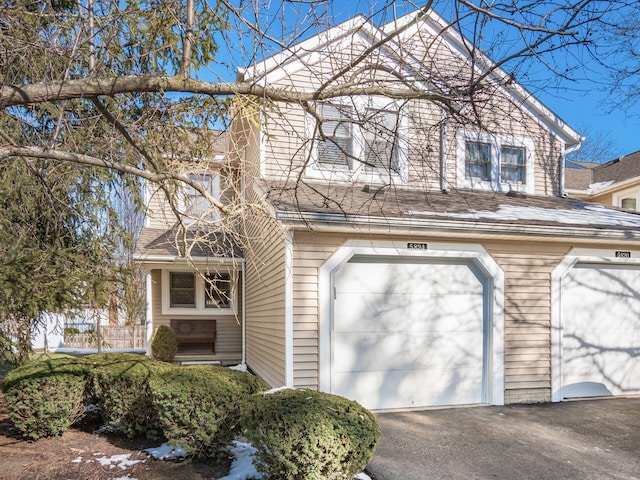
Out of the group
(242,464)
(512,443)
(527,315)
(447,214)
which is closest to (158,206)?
(447,214)

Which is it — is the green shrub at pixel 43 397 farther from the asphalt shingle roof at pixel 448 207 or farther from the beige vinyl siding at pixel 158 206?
the asphalt shingle roof at pixel 448 207

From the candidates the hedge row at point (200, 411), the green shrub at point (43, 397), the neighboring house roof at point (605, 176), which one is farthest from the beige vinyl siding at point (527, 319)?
the neighboring house roof at point (605, 176)

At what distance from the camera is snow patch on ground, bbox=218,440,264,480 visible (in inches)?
147

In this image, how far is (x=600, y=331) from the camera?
700 centimetres

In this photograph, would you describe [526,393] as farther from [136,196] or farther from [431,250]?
[136,196]

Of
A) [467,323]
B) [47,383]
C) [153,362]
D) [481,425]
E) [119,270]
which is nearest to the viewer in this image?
[47,383]

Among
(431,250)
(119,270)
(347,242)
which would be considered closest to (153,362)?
(119,270)

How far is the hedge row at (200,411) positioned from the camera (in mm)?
3238

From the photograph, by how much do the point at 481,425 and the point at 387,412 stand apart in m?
1.22

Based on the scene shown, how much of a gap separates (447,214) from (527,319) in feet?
6.75

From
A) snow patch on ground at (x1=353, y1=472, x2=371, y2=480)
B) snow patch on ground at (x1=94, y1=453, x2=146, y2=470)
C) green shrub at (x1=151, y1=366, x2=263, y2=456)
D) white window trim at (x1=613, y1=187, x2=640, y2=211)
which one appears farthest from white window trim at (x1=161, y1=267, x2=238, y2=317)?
white window trim at (x1=613, y1=187, x2=640, y2=211)

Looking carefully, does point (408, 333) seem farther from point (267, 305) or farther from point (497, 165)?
point (497, 165)

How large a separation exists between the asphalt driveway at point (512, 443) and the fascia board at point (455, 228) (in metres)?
2.44

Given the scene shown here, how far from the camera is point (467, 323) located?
21.5 feet
